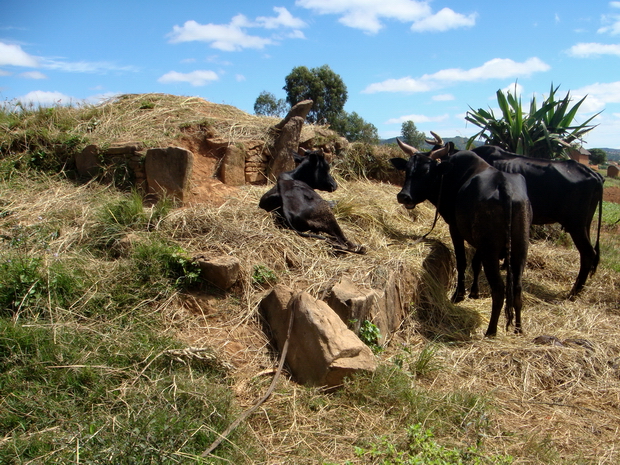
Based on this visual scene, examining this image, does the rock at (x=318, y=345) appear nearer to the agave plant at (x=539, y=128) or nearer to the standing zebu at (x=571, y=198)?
the standing zebu at (x=571, y=198)

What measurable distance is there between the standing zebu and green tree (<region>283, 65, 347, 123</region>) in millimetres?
18901

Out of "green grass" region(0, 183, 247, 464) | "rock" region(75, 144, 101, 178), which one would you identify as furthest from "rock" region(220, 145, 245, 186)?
"green grass" region(0, 183, 247, 464)

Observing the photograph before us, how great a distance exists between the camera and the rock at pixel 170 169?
6.47 metres

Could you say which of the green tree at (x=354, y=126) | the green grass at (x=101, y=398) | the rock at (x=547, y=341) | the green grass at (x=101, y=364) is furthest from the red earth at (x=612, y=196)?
the green grass at (x=101, y=398)

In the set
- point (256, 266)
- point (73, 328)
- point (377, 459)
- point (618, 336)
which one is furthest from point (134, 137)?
point (618, 336)

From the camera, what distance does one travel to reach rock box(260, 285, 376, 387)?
3.60 metres

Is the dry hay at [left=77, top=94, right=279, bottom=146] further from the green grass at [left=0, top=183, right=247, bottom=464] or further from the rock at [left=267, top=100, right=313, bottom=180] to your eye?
the green grass at [left=0, top=183, right=247, bottom=464]

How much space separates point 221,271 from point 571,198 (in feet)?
14.9

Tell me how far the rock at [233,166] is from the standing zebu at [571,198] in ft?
12.9

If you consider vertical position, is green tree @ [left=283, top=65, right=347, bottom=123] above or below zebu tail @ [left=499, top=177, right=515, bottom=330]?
above

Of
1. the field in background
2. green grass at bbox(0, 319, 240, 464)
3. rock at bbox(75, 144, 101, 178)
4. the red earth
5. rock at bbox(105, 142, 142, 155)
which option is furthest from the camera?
the red earth

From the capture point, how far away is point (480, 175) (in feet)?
17.4

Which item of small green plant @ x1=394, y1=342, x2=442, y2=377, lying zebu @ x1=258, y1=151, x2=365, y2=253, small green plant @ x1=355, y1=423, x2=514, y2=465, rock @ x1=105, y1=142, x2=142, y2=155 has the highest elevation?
rock @ x1=105, y1=142, x2=142, y2=155

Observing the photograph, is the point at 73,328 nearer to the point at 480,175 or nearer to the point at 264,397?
the point at 264,397
